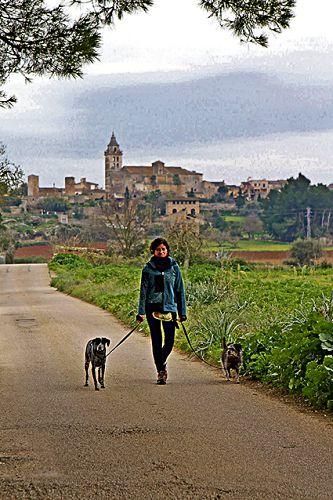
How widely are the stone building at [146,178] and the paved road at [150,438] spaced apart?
12994cm

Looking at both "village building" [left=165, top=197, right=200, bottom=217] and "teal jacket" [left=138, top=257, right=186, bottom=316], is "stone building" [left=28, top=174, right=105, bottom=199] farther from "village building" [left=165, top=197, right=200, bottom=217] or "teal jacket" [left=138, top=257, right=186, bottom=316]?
"teal jacket" [left=138, top=257, right=186, bottom=316]

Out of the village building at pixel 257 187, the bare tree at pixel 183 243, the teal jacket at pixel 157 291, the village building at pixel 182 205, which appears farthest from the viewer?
the village building at pixel 257 187

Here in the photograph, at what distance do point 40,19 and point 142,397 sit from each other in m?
6.25

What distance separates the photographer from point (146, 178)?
156m

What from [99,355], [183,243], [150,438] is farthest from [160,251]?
[183,243]

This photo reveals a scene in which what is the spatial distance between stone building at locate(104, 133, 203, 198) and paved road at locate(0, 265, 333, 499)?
426 ft

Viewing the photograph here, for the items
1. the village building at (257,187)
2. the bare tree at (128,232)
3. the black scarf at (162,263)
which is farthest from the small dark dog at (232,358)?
the village building at (257,187)

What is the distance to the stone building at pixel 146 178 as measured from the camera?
150625mm

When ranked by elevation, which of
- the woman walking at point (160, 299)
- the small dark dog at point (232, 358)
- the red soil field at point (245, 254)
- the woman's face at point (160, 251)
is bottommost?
the red soil field at point (245, 254)

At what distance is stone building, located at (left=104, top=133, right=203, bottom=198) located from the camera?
151m

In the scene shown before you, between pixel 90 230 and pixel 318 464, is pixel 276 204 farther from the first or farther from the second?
pixel 318 464

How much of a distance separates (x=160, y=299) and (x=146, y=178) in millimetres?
143835

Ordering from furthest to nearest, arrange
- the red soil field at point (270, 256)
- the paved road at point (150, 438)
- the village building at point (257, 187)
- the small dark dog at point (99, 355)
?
the village building at point (257, 187), the red soil field at point (270, 256), the small dark dog at point (99, 355), the paved road at point (150, 438)

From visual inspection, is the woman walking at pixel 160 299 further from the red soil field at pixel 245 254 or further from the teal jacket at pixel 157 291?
the red soil field at pixel 245 254
